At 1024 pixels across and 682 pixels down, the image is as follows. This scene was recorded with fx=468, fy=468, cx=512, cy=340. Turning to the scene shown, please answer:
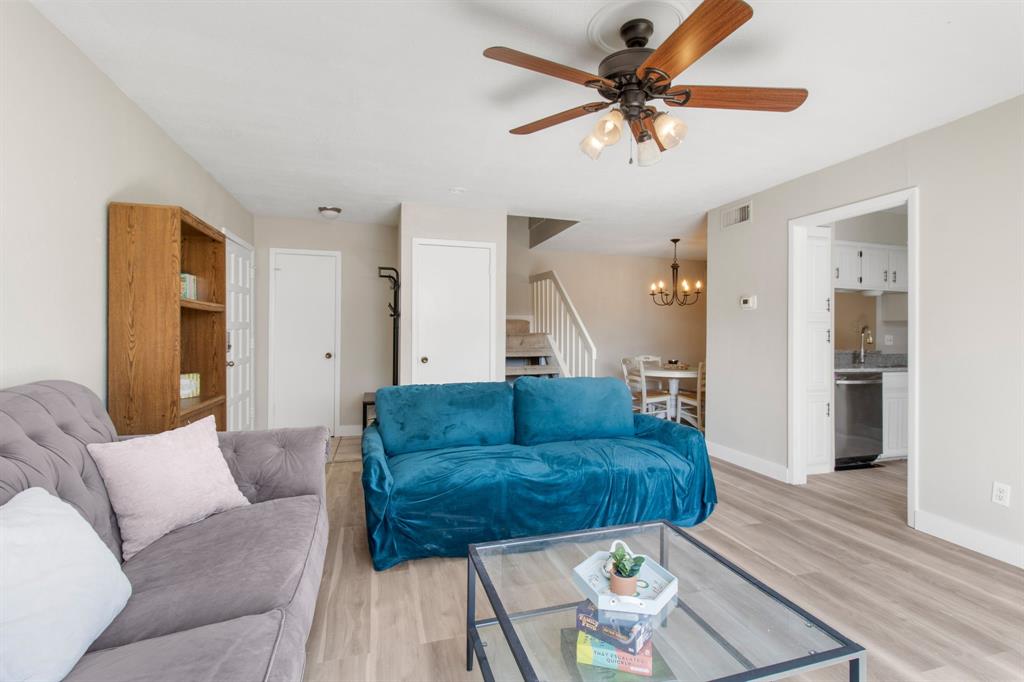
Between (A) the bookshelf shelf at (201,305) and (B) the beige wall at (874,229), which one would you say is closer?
(A) the bookshelf shelf at (201,305)

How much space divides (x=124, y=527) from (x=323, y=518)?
0.64 metres

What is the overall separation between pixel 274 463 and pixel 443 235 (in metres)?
2.96

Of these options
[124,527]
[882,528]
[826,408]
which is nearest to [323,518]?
Answer: [124,527]

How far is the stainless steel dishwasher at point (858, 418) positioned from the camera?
4059 mm

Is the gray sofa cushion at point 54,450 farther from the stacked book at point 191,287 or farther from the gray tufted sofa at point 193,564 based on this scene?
the stacked book at point 191,287

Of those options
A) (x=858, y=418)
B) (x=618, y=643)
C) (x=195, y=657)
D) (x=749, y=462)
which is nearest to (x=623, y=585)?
(x=618, y=643)

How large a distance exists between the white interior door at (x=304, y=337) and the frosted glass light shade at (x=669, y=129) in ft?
13.5

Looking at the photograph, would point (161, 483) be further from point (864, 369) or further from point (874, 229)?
point (874, 229)

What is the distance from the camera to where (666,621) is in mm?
1354

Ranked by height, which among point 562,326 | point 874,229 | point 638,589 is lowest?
point 638,589

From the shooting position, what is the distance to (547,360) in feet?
18.8

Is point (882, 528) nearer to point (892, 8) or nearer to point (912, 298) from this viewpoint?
point (912, 298)

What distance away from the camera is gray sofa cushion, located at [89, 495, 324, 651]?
116 cm

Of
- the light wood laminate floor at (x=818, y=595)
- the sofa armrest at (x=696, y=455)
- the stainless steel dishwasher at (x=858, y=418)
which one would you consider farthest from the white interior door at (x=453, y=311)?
the stainless steel dishwasher at (x=858, y=418)
